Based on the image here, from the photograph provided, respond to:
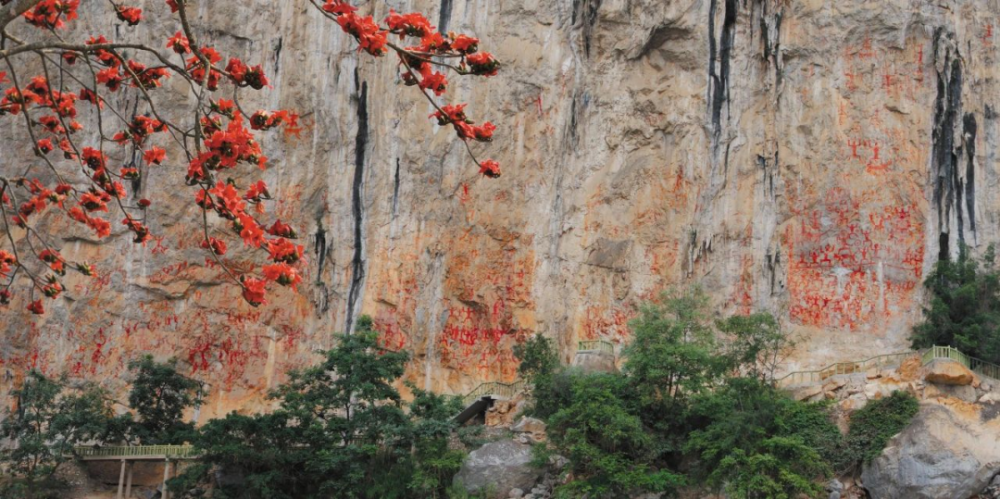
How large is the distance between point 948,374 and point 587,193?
32.0ft

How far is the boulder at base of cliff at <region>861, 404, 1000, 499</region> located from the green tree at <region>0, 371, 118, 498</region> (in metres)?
14.5

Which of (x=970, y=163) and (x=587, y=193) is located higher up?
(x=970, y=163)

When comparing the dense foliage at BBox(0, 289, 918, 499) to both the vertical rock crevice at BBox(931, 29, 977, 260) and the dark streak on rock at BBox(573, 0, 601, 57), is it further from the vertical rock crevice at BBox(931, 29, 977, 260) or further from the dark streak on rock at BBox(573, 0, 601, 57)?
the dark streak on rock at BBox(573, 0, 601, 57)

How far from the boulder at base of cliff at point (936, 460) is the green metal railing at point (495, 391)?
23.4ft

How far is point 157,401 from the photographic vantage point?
23281mm

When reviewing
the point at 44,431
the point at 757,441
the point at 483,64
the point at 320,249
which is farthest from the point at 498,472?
the point at 483,64

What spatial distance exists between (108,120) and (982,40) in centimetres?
2079

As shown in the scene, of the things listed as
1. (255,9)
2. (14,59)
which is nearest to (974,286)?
(255,9)

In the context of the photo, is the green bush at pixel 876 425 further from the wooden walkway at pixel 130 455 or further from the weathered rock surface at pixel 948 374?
the wooden walkway at pixel 130 455

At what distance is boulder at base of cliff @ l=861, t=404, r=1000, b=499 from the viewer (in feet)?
61.0

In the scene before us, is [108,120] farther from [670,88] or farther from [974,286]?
[974,286]

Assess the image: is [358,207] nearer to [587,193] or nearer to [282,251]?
[587,193]

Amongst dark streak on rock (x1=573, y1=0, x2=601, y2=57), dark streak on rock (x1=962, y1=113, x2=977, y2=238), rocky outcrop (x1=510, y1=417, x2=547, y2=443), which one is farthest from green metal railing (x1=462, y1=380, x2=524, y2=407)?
dark streak on rock (x1=962, y1=113, x2=977, y2=238)

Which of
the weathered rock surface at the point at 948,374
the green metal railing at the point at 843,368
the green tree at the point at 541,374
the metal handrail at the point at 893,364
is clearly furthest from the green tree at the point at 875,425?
the green tree at the point at 541,374
